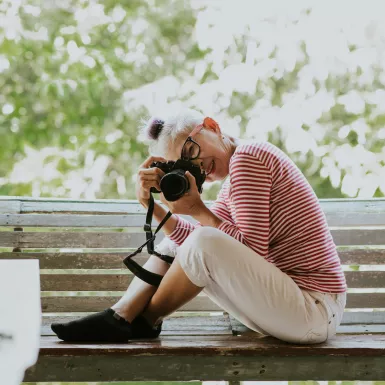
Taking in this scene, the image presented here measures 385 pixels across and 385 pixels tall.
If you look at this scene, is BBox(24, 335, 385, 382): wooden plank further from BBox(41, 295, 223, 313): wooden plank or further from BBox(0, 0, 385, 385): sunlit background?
BBox(0, 0, 385, 385): sunlit background

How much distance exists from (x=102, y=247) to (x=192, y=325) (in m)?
0.43

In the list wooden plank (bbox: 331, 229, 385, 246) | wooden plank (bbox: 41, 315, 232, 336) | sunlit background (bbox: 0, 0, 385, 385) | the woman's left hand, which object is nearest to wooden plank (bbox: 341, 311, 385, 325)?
wooden plank (bbox: 331, 229, 385, 246)

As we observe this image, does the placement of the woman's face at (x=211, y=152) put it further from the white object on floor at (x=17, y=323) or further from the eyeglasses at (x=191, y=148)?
the white object on floor at (x=17, y=323)

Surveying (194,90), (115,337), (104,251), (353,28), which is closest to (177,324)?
(104,251)

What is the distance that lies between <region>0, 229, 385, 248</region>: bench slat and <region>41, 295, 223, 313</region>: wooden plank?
19cm

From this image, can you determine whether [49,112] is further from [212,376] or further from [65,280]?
[212,376]

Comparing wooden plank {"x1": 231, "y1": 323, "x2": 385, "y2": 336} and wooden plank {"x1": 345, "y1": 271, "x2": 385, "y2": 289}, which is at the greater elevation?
wooden plank {"x1": 345, "y1": 271, "x2": 385, "y2": 289}

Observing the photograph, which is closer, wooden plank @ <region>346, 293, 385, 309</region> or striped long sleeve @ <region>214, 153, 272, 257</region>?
striped long sleeve @ <region>214, 153, 272, 257</region>

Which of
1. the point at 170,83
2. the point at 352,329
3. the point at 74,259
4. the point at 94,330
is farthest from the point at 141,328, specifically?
the point at 170,83

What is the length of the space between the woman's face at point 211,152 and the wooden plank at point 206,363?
0.50m

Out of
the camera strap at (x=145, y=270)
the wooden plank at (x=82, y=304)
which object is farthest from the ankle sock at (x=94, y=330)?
the wooden plank at (x=82, y=304)

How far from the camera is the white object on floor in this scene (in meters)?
1.55

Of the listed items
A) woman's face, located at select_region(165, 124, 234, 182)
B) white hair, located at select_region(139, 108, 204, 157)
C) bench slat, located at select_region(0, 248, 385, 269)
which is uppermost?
white hair, located at select_region(139, 108, 204, 157)

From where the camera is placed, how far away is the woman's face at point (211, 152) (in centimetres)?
183
